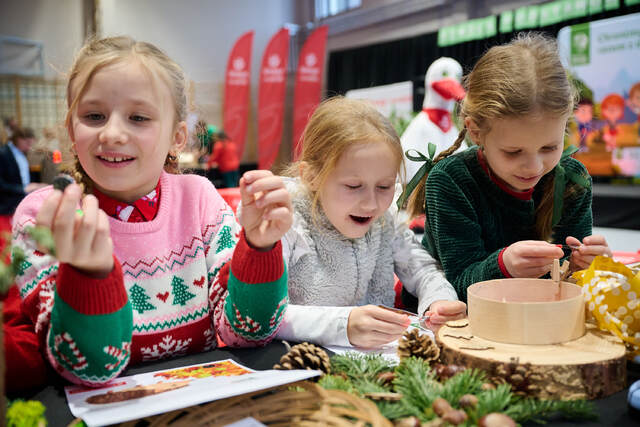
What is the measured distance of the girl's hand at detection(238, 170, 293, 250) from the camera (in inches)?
34.5

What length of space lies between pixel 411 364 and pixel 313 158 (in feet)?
2.08

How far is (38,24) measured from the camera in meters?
8.48

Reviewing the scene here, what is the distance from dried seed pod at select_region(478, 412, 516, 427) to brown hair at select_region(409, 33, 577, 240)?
774mm

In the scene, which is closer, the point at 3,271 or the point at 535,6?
the point at 3,271

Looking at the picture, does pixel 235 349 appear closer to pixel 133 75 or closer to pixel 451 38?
pixel 133 75

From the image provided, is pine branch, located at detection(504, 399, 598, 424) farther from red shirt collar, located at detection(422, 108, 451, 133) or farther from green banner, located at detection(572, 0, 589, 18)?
green banner, located at detection(572, 0, 589, 18)

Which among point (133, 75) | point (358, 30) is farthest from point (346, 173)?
point (358, 30)

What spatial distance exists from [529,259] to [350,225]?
1.27ft

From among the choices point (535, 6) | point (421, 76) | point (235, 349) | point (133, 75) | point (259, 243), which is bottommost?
point (235, 349)

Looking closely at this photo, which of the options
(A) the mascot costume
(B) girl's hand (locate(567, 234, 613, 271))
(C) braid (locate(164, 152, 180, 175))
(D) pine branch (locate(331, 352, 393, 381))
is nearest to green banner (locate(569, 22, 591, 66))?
(A) the mascot costume

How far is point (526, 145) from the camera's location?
121cm

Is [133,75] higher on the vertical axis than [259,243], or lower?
higher

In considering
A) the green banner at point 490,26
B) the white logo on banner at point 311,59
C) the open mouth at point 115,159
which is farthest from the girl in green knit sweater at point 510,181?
the white logo on banner at point 311,59

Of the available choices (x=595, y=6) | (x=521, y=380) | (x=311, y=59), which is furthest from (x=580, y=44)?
(x=521, y=380)
